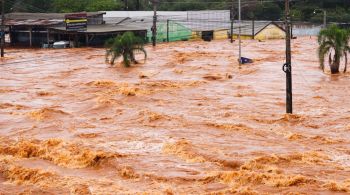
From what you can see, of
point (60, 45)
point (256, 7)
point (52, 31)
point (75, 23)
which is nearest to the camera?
point (75, 23)

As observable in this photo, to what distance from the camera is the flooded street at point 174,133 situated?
1273cm

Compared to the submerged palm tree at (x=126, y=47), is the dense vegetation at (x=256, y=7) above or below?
above

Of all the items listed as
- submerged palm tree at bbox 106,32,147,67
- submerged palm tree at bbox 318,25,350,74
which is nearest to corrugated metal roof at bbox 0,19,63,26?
submerged palm tree at bbox 106,32,147,67

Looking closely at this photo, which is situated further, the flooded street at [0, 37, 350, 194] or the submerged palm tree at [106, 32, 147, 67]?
the submerged palm tree at [106, 32, 147, 67]

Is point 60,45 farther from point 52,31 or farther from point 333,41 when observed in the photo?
point 333,41

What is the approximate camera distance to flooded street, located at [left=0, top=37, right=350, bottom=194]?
12.7m

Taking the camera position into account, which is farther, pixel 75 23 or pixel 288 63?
pixel 75 23

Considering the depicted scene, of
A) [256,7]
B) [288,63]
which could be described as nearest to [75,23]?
[288,63]

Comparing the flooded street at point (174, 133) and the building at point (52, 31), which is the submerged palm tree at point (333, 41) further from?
the building at point (52, 31)

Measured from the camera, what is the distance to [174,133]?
1755 centimetres

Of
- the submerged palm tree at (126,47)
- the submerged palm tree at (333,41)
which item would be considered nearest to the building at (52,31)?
the submerged palm tree at (126,47)

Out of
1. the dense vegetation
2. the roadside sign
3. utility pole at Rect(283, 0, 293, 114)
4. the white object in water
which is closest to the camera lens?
utility pole at Rect(283, 0, 293, 114)

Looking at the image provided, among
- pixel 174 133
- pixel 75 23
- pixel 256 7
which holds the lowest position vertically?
pixel 174 133

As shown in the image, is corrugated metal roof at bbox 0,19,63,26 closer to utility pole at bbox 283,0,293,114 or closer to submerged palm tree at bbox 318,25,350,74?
submerged palm tree at bbox 318,25,350,74
